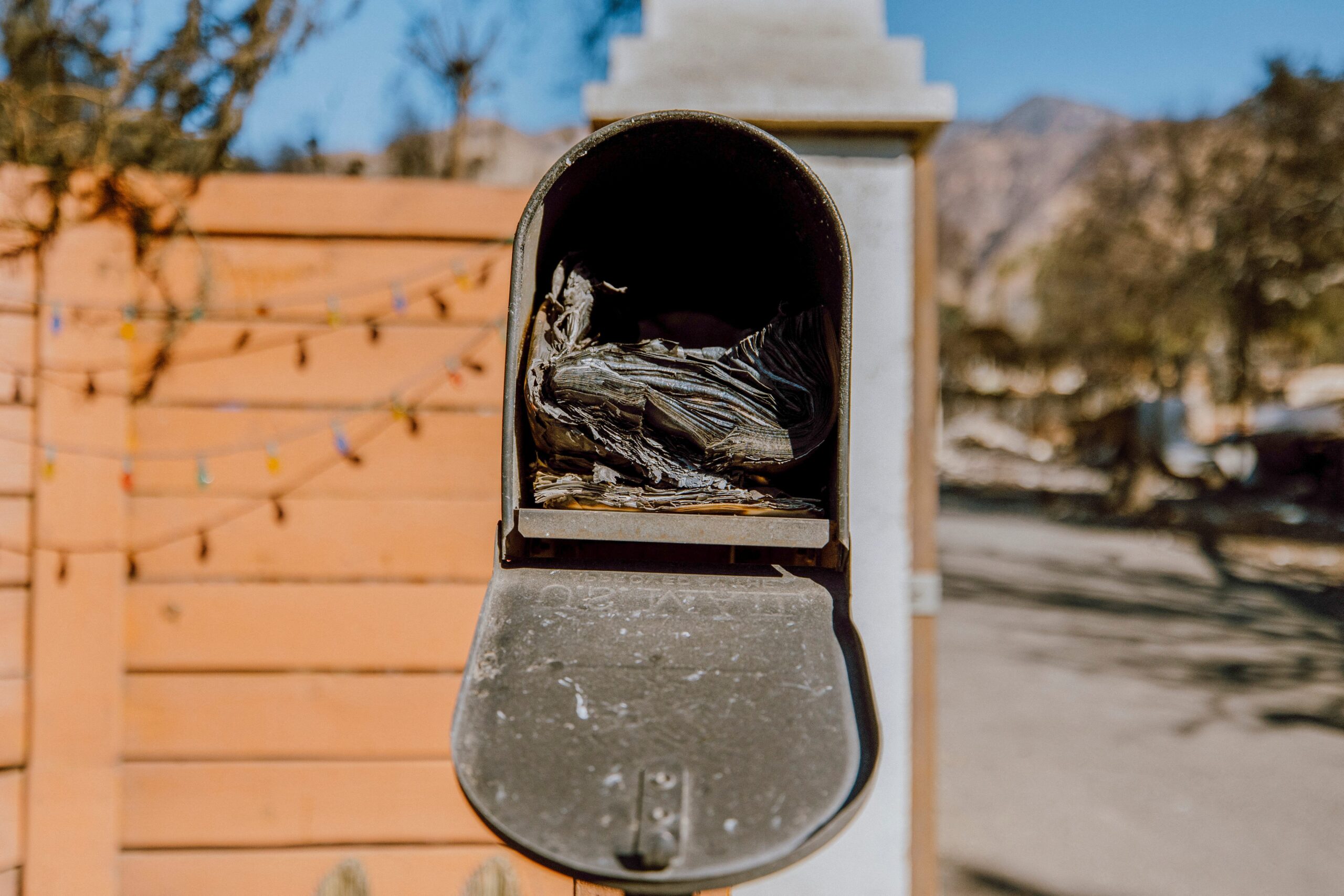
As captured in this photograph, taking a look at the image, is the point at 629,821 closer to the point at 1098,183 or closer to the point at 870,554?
the point at 870,554

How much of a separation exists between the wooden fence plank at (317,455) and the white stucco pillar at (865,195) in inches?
40.4

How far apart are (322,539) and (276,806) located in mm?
779

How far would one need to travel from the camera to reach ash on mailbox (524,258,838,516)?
67.6 inches

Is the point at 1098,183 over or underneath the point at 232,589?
over

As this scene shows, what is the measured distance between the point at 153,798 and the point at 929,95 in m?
2.97

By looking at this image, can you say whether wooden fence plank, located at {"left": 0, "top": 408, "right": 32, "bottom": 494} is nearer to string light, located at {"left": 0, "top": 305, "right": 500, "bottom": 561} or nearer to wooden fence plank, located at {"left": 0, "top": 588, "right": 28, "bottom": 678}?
string light, located at {"left": 0, "top": 305, "right": 500, "bottom": 561}

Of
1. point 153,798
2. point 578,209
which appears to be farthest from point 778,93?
point 153,798

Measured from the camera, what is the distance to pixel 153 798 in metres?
2.58

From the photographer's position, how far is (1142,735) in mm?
5660

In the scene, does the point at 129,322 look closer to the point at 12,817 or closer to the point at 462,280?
the point at 462,280

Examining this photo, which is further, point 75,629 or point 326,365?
point 326,365

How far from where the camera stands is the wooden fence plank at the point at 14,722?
254 cm

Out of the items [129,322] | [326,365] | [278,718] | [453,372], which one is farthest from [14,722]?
[453,372]

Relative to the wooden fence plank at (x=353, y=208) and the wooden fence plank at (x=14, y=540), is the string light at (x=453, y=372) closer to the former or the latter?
the wooden fence plank at (x=353, y=208)
